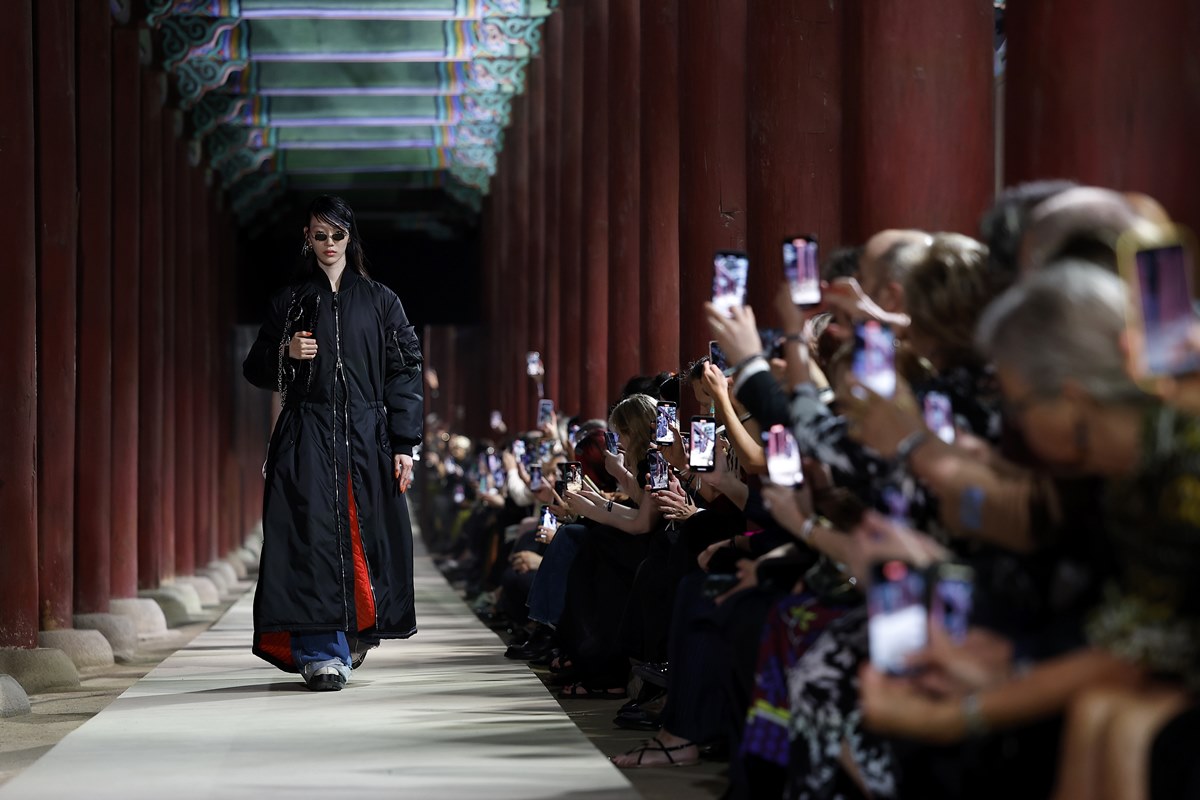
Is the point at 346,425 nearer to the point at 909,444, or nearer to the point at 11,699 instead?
the point at 11,699

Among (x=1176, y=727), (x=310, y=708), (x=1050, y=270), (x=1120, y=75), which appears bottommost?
(x=310, y=708)

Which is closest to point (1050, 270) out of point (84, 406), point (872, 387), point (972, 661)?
point (972, 661)

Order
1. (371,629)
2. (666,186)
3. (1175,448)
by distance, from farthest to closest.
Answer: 1. (666,186)
2. (371,629)
3. (1175,448)

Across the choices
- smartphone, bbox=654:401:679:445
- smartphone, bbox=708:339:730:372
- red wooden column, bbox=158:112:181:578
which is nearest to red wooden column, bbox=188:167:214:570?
red wooden column, bbox=158:112:181:578

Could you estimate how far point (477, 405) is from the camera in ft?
96.7

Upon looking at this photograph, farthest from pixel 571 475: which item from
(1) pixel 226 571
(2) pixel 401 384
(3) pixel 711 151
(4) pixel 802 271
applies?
(1) pixel 226 571

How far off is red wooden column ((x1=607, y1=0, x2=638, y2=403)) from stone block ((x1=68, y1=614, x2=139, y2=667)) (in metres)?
3.33

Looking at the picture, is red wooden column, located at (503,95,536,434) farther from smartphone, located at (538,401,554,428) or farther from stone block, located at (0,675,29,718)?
stone block, located at (0,675,29,718)

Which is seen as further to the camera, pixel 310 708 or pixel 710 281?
pixel 710 281

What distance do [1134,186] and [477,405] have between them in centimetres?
2579

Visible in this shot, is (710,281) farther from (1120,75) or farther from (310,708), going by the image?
(1120,75)

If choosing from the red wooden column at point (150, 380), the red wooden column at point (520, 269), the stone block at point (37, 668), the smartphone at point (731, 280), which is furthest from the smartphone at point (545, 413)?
the red wooden column at point (520, 269)

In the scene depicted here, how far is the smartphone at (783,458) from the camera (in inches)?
170

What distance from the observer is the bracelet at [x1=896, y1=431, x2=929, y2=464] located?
332 cm
